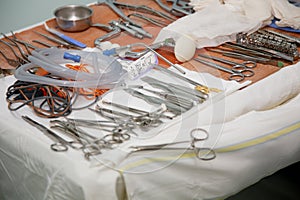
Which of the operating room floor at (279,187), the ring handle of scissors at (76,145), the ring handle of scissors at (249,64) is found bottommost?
the operating room floor at (279,187)

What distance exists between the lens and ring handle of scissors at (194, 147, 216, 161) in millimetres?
940

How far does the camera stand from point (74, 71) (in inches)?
45.2

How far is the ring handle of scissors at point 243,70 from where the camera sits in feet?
4.15

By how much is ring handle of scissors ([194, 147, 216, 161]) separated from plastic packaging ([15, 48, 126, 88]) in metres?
0.33

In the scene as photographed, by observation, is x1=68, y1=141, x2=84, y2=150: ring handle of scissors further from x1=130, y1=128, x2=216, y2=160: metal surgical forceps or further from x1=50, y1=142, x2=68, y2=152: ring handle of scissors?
x1=130, y1=128, x2=216, y2=160: metal surgical forceps

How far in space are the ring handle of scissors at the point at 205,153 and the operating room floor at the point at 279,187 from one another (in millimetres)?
266

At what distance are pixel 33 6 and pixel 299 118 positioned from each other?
4.66 feet

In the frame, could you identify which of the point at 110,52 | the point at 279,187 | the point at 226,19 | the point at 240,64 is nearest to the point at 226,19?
the point at 226,19

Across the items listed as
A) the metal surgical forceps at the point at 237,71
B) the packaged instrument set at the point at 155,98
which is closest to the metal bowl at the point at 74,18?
the packaged instrument set at the point at 155,98

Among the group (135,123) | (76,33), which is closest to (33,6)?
(76,33)

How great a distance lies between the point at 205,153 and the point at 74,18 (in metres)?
0.83

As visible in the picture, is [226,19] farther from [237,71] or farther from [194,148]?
[194,148]

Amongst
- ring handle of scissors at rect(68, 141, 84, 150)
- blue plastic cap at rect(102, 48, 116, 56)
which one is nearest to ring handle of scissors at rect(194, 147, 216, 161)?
ring handle of scissors at rect(68, 141, 84, 150)

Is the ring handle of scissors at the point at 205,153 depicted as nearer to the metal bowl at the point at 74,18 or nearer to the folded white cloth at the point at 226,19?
the folded white cloth at the point at 226,19
